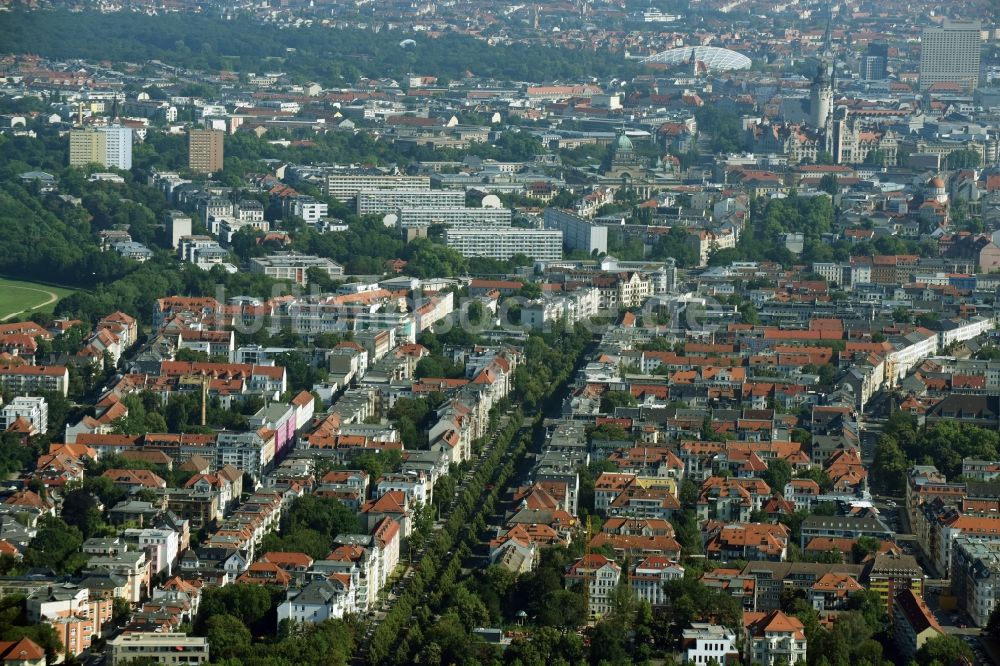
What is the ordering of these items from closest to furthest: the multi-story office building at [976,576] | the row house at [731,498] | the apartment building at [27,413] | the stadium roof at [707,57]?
the multi-story office building at [976,576], the row house at [731,498], the apartment building at [27,413], the stadium roof at [707,57]

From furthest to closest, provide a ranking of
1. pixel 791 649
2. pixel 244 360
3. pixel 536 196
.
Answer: pixel 536 196, pixel 244 360, pixel 791 649

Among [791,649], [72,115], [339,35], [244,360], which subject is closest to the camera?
[791,649]

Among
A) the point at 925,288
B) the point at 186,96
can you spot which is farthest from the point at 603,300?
the point at 186,96

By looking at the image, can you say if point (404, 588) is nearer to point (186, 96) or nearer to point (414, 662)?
point (414, 662)

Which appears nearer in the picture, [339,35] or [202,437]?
[202,437]

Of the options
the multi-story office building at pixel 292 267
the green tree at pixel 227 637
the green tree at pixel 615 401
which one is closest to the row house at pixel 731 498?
the green tree at pixel 615 401

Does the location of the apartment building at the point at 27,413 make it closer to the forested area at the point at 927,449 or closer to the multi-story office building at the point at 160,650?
the multi-story office building at the point at 160,650

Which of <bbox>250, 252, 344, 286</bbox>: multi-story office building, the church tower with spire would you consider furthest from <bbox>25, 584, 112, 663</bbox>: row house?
the church tower with spire

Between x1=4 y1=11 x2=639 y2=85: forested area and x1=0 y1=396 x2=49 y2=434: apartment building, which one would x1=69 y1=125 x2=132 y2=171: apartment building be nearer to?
x1=4 y1=11 x2=639 y2=85: forested area
